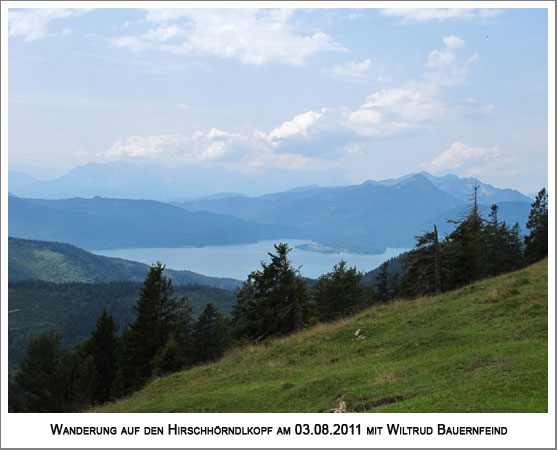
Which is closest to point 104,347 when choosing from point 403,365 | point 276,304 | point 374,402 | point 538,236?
point 276,304

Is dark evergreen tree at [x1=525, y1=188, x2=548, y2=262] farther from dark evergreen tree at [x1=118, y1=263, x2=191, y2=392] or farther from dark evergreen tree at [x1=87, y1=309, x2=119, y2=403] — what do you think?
dark evergreen tree at [x1=87, y1=309, x2=119, y2=403]

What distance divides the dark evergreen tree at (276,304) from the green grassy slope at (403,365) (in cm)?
731

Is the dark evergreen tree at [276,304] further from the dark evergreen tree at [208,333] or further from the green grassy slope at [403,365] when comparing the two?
the dark evergreen tree at [208,333]

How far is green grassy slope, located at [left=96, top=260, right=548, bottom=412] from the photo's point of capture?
7.46 m

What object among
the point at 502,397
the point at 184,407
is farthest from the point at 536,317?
the point at 184,407

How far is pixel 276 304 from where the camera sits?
2581 cm

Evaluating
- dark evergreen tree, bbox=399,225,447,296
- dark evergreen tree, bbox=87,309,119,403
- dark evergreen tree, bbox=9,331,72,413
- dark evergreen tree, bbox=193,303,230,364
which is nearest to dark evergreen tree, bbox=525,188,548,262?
dark evergreen tree, bbox=399,225,447,296

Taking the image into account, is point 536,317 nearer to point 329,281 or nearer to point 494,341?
point 494,341

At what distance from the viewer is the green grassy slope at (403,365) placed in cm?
746

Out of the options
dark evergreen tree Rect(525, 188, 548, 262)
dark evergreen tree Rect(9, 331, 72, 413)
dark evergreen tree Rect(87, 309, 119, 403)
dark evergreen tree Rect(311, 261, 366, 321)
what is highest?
dark evergreen tree Rect(525, 188, 548, 262)

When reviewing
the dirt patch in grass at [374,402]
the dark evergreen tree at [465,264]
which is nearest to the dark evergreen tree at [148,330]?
the dark evergreen tree at [465,264]

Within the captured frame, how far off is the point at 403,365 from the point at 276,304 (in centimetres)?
1566

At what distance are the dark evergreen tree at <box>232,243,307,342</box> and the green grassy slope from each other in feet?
24.0

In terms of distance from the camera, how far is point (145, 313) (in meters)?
31.9
